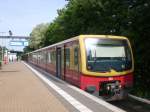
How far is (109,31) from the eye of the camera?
28.3 m

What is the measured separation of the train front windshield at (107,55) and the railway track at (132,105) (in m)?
1.25

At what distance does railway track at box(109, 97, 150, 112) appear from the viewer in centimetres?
1388

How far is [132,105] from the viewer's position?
48.6ft

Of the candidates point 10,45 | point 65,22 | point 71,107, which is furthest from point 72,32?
point 10,45

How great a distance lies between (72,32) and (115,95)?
88.9ft

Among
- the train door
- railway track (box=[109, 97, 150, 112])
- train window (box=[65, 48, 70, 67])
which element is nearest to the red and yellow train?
railway track (box=[109, 97, 150, 112])

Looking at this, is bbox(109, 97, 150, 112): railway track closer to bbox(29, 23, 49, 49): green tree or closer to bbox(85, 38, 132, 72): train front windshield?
bbox(85, 38, 132, 72): train front windshield

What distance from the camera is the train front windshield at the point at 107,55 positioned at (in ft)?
51.7

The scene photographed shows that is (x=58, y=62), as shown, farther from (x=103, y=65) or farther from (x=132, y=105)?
(x=132, y=105)

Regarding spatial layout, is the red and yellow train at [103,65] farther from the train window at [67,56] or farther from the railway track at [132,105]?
the train window at [67,56]

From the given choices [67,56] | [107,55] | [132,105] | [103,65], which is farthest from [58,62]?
[132,105]

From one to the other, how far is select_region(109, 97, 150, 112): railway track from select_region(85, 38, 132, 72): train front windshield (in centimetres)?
125

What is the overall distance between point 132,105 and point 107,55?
2.38 meters

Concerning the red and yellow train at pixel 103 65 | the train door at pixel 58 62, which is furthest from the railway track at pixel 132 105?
the train door at pixel 58 62
